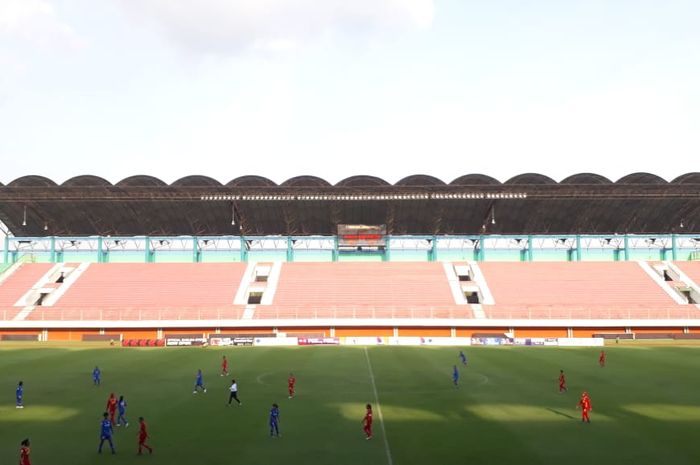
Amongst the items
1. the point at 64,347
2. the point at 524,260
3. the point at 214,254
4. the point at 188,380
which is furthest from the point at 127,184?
the point at 524,260

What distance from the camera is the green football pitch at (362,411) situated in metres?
18.5

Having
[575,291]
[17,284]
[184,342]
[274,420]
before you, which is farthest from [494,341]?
[17,284]

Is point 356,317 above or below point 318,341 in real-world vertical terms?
above

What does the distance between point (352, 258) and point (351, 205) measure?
11334mm

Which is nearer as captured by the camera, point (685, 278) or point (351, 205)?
point (685, 278)

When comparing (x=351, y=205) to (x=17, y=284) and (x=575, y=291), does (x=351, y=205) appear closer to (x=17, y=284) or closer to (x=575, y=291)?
(x=575, y=291)

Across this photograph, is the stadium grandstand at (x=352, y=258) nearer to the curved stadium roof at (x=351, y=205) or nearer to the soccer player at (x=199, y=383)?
the curved stadium roof at (x=351, y=205)

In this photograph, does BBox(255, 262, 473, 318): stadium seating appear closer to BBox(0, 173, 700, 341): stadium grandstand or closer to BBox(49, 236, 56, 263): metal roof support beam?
BBox(0, 173, 700, 341): stadium grandstand

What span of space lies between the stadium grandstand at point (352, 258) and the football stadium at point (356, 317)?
0.34 m

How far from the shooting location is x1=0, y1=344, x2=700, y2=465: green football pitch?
18469 mm

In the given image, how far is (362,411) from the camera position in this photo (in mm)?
24812

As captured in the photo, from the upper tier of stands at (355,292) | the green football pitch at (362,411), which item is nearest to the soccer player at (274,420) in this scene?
the green football pitch at (362,411)

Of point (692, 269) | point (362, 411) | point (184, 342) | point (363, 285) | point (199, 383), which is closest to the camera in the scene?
point (362, 411)

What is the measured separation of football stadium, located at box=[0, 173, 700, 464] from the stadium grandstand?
13.2 inches
